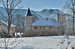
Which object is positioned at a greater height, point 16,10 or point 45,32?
point 16,10

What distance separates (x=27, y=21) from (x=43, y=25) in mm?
6664

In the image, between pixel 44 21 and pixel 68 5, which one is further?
pixel 44 21

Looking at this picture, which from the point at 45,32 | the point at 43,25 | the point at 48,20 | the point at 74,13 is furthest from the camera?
the point at 48,20

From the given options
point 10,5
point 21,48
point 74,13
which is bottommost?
point 21,48

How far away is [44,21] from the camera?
32531 millimetres

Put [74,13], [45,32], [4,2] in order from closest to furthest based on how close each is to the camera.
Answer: [4,2]
[45,32]
[74,13]

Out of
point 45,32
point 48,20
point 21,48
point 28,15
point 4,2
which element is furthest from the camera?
point 28,15

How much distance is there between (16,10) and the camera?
69.9 feet

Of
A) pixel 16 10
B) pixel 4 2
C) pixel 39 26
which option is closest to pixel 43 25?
pixel 39 26

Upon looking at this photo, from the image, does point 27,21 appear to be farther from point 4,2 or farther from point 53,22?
point 4,2

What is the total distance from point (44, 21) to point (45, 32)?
11.7m

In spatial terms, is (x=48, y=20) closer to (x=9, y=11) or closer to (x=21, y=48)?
(x=9, y=11)

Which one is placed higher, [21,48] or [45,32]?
[21,48]

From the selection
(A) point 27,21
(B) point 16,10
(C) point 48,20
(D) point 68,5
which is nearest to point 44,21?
(C) point 48,20
